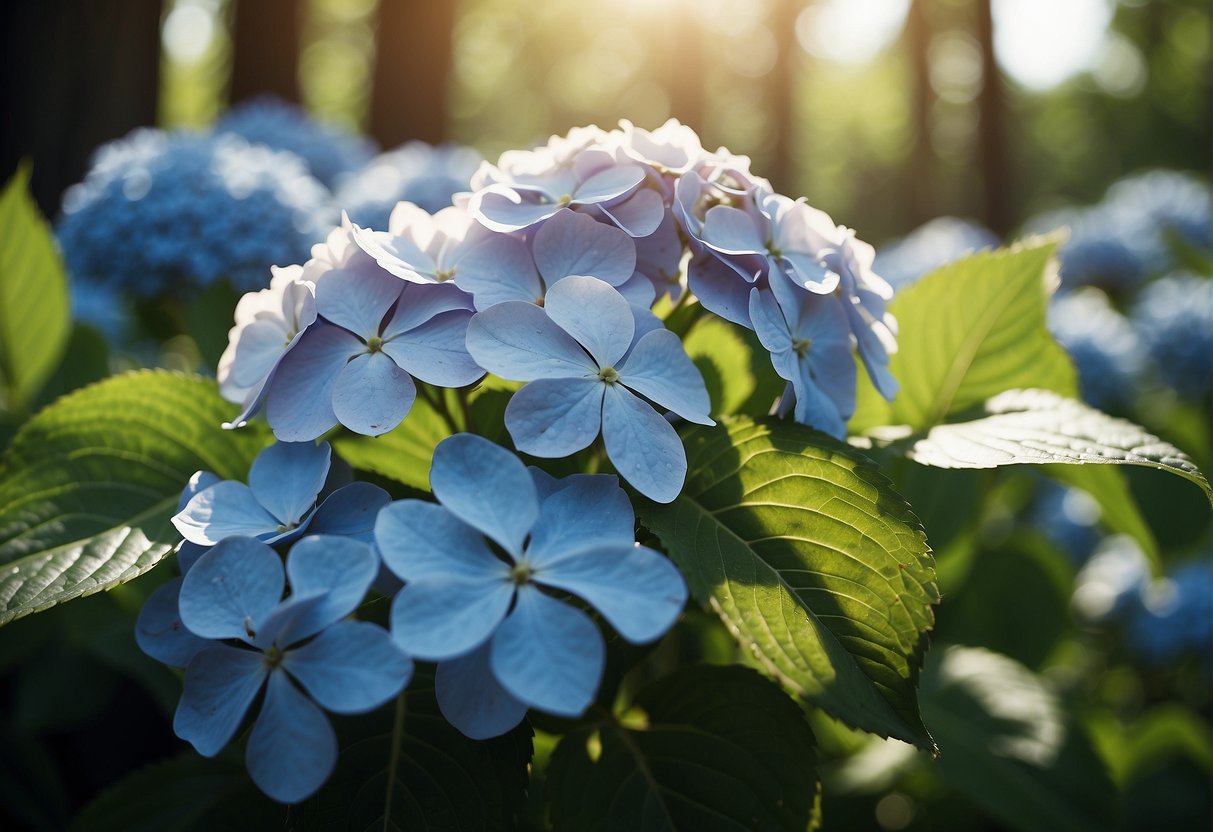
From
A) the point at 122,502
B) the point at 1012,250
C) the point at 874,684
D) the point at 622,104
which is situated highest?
the point at 1012,250

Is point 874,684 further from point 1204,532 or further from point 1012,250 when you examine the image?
point 1204,532

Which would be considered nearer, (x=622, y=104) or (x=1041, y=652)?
(x=1041, y=652)

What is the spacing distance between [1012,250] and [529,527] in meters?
0.79

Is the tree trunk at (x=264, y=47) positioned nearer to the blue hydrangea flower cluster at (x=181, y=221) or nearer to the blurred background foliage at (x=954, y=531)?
the blurred background foliage at (x=954, y=531)

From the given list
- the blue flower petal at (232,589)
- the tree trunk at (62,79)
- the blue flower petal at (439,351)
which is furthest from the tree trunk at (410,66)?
the blue flower petal at (232,589)

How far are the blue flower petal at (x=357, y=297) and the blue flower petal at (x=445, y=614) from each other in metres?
0.25

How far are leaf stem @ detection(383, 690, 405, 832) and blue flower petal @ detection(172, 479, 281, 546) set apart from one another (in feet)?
0.55

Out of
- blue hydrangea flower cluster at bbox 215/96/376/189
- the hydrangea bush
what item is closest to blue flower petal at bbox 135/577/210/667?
the hydrangea bush

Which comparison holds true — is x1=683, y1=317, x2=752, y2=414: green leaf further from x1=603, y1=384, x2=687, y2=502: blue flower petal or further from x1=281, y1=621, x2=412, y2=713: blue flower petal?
x1=281, y1=621, x2=412, y2=713: blue flower petal

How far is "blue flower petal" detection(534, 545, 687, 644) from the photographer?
1.80ft

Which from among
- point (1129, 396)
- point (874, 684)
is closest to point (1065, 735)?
point (874, 684)

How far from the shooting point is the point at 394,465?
0.88 metres

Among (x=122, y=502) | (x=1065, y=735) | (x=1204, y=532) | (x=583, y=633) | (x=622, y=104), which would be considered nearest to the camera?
(x=583, y=633)

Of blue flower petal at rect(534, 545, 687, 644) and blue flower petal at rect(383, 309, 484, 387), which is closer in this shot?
blue flower petal at rect(534, 545, 687, 644)
